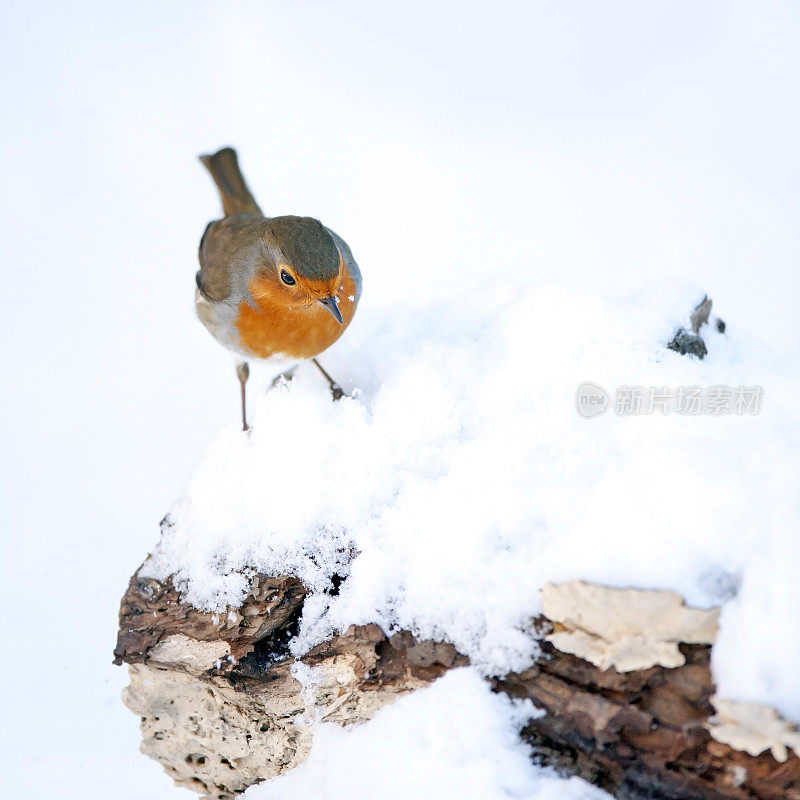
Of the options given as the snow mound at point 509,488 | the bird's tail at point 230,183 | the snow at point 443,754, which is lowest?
the snow at point 443,754

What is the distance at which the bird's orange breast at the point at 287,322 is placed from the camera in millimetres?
2375

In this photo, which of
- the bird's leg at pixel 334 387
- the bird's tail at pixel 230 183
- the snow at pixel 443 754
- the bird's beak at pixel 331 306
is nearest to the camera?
the snow at pixel 443 754

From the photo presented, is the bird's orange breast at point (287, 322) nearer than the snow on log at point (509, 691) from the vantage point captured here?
No

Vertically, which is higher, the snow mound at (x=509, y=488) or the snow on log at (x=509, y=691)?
the snow mound at (x=509, y=488)

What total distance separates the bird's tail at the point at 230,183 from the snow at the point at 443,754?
2.14 metres

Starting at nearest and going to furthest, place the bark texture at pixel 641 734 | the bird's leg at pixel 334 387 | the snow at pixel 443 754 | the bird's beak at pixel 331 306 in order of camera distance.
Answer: the bark texture at pixel 641 734, the snow at pixel 443 754, the bird's beak at pixel 331 306, the bird's leg at pixel 334 387

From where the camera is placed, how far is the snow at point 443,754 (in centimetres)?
161

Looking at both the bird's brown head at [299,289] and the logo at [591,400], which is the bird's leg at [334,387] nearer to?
the bird's brown head at [299,289]

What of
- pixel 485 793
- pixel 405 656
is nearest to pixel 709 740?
pixel 485 793

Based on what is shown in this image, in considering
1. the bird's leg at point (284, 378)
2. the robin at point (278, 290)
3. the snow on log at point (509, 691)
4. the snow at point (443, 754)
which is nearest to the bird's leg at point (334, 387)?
the robin at point (278, 290)

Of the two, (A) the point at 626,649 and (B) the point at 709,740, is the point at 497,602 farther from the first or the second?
(B) the point at 709,740

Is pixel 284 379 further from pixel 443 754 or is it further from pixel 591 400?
pixel 443 754
